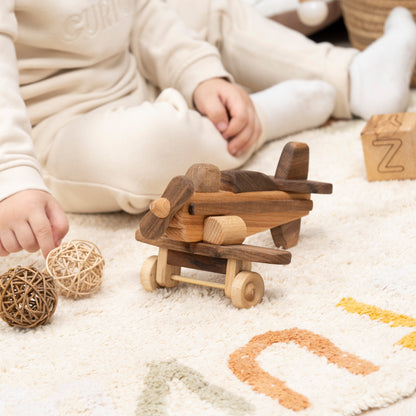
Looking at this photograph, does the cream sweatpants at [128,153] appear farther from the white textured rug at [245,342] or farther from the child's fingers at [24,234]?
the child's fingers at [24,234]

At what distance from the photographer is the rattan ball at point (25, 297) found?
25.0 inches

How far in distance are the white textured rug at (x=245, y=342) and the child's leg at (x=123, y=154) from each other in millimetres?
113

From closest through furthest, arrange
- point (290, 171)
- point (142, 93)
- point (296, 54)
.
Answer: point (290, 171)
point (142, 93)
point (296, 54)

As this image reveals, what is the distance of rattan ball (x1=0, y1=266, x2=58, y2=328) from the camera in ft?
2.08

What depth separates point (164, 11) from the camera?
1.21 meters

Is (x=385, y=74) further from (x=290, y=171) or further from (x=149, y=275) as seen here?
(x=149, y=275)

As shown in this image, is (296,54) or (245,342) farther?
(296,54)

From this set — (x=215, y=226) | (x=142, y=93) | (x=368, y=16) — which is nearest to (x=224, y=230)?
(x=215, y=226)

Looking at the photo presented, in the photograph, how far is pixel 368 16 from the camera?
55.2 inches

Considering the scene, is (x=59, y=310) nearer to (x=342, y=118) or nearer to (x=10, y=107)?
(x=10, y=107)

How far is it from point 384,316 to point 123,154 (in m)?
0.46

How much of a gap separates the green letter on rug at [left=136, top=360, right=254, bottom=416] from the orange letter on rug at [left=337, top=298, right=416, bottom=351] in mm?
169

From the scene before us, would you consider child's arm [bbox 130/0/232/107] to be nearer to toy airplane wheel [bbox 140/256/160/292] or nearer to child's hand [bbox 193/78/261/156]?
child's hand [bbox 193/78/261/156]

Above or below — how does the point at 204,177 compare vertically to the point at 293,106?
above
